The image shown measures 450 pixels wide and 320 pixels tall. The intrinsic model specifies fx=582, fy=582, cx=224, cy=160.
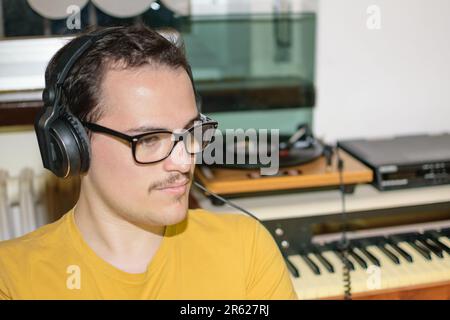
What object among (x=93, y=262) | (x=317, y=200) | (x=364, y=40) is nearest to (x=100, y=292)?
(x=93, y=262)

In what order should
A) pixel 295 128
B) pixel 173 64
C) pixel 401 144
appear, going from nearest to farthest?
pixel 173 64 < pixel 401 144 < pixel 295 128

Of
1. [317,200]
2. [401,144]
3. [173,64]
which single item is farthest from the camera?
[401,144]

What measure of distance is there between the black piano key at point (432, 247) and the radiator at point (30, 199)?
3.57 feet

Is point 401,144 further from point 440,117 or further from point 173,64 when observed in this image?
point 173,64

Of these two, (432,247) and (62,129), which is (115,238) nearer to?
(62,129)

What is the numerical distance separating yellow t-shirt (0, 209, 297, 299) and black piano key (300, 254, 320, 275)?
0.47 m

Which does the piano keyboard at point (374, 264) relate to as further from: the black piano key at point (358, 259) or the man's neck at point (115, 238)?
the man's neck at point (115, 238)

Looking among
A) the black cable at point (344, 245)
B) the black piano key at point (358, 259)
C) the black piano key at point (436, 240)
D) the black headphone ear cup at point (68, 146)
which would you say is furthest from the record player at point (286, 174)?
the black headphone ear cup at point (68, 146)

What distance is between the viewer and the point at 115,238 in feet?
3.47

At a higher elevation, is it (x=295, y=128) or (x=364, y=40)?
(x=364, y=40)

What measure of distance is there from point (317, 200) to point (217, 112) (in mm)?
482

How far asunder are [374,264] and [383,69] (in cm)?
73

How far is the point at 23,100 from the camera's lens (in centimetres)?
174

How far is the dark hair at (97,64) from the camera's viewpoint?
0.97 meters
